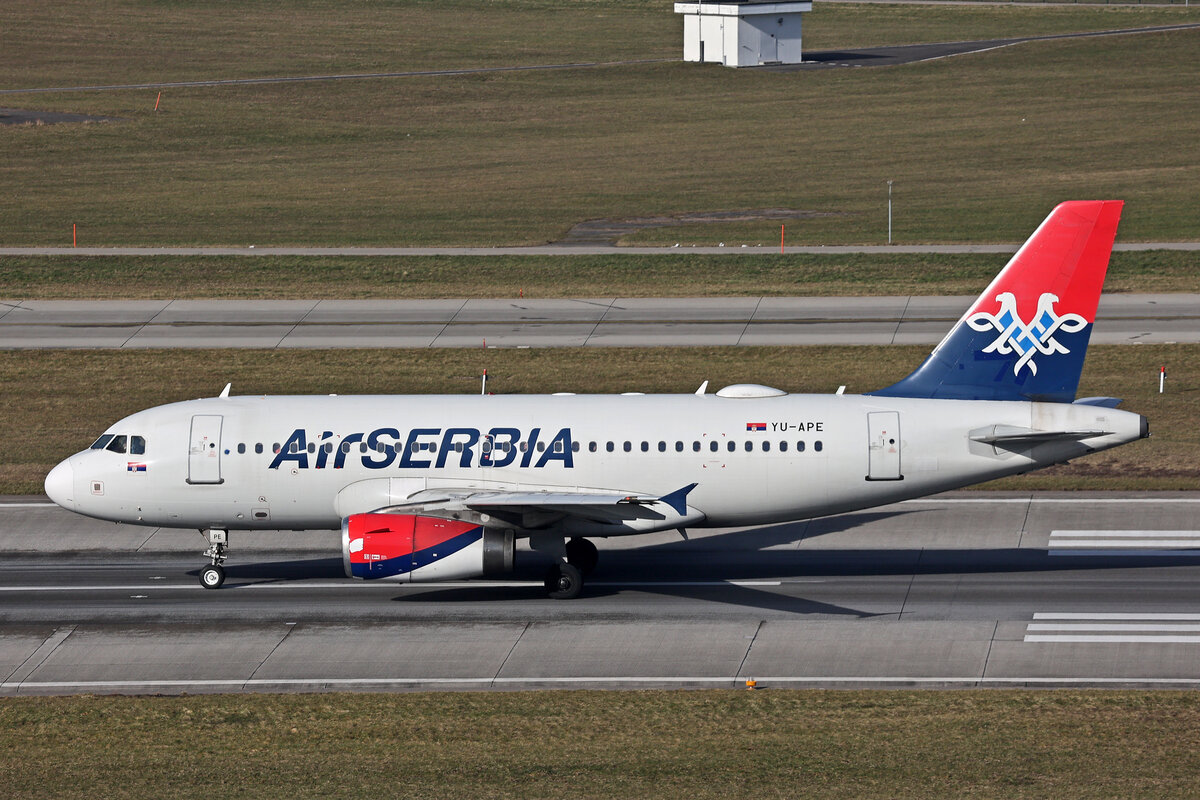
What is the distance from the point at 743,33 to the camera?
13450 cm

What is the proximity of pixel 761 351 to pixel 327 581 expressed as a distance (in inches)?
921

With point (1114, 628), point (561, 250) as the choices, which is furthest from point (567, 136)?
point (1114, 628)

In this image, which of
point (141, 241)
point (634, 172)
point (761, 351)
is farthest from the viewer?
point (634, 172)

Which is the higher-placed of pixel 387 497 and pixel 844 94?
pixel 844 94

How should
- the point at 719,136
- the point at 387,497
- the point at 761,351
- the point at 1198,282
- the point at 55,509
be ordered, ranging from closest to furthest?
the point at 387,497
the point at 55,509
the point at 761,351
the point at 1198,282
the point at 719,136

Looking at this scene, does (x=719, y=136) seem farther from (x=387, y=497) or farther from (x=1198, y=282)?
(x=387, y=497)

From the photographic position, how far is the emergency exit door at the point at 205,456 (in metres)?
34.2

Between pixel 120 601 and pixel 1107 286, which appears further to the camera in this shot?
pixel 1107 286

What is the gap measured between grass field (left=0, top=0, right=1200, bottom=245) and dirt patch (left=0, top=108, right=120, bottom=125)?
213 cm

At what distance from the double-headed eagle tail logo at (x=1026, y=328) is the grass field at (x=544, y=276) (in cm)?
3061

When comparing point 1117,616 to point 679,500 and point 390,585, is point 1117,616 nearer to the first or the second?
point 679,500

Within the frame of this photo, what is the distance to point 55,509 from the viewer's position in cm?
4212

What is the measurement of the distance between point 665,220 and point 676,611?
166 ft

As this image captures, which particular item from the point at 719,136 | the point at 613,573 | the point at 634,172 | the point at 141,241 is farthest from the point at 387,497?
the point at 719,136
